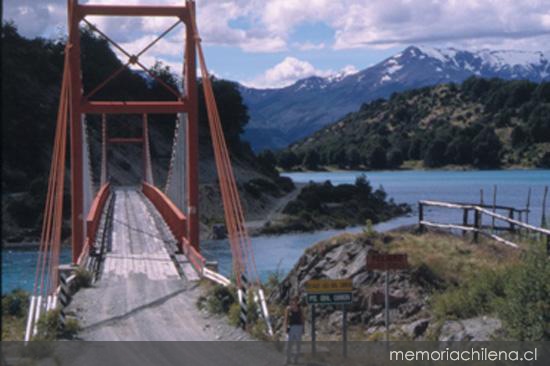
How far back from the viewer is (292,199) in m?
89.1

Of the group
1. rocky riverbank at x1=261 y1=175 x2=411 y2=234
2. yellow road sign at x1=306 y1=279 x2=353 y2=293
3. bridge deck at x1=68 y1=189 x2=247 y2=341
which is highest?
yellow road sign at x1=306 y1=279 x2=353 y2=293

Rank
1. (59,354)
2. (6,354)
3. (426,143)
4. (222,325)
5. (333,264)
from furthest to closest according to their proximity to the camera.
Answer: (426,143) → (333,264) → (222,325) → (59,354) → (6,354)

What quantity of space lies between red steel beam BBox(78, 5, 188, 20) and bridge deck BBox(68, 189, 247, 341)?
6.85 meters

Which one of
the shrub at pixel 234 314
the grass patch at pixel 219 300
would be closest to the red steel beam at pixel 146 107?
the grass patch at pixel 219 300

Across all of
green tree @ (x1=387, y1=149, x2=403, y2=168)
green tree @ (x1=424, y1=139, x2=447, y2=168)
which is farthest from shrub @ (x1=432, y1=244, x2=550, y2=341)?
green tree @ (x1=387, y1=149, x2=403, y2=168)

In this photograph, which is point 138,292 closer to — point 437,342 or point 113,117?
point 437,342

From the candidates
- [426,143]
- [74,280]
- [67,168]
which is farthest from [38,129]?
[426,143]

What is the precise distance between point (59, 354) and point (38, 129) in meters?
52.4

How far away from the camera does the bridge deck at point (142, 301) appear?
17250mm

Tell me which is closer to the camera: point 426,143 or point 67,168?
point 67,168

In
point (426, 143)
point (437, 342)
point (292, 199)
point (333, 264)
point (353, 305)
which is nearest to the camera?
point (437, 342)

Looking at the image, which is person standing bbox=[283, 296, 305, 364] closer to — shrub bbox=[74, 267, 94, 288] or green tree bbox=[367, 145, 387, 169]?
shrub bbox=[74, 267, 94, 288]

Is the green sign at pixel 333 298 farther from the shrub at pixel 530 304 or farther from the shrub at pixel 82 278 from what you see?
the shrub at pixel 82 278

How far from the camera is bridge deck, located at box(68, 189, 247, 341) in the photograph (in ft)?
56.6
